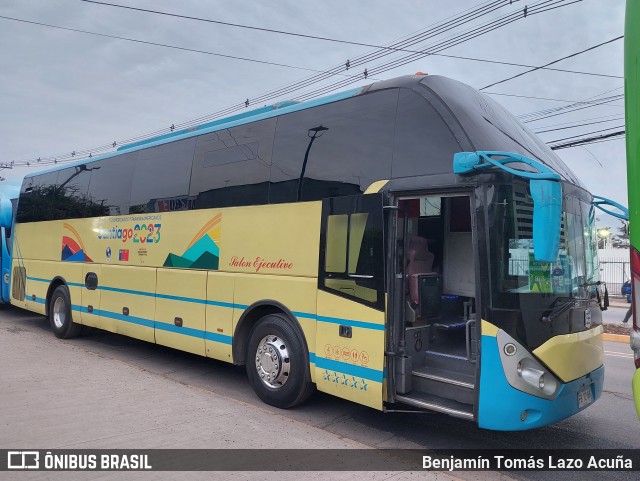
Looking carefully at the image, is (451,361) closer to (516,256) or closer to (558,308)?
(558,308)

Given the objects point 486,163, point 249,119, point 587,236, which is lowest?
point 587,236

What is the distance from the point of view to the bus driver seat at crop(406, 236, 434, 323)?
17.6ft

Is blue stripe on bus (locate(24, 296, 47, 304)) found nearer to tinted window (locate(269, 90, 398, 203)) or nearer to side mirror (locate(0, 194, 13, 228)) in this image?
side mirror (locate(0, 194, 13, 228))

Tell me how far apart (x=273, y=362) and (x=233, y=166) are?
2740 millimetres

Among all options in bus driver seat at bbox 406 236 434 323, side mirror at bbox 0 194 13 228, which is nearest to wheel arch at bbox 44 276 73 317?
side mirror at bbox 0 194 13 228

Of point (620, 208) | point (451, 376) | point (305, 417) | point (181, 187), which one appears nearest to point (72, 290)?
point (181, 187)

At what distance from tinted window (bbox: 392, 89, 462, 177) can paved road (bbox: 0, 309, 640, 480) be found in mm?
2815

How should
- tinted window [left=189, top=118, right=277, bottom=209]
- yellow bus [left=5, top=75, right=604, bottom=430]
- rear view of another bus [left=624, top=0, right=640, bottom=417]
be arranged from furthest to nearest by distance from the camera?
tinted window [left=189, top=118, right=277, bottom=209], yellow bus [left=5, top=75, right=604, bottom=430], rear view of another bus [left=624, top=0, right=640, bottom=417]

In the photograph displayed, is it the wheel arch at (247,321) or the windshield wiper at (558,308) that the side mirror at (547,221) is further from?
the wheel arch at (247,321)

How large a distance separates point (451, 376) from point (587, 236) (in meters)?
2.12

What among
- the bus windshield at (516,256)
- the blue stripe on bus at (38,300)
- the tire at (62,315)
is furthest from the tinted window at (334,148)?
the blue stripe on bus at (38,300)

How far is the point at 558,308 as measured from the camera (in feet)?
15.2

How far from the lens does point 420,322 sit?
5.44 metres

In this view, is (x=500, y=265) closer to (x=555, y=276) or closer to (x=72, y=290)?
(x=555, y=276)
